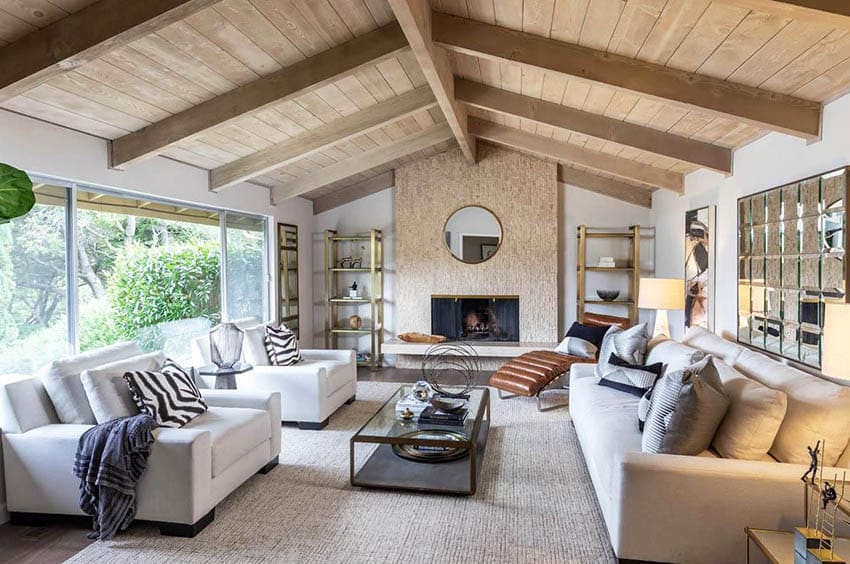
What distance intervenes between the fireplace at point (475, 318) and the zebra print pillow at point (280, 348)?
2500 mm

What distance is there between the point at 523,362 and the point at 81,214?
→ 3.94 metres

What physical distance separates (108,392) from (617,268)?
18.1ft

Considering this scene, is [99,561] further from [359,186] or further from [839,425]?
[359,186]

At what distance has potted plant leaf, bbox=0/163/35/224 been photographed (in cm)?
221

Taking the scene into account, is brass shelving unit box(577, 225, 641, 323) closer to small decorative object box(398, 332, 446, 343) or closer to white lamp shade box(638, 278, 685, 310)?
white lamp shade box(638, 278, 685, 310)

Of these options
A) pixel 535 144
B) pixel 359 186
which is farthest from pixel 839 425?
pixel 359 186

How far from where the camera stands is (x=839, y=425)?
225 cm

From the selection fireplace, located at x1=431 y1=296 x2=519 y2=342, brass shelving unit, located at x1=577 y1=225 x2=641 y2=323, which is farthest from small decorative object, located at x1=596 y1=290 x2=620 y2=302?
fireplace, located at x1=431 y1=296 x2=519 y2=342

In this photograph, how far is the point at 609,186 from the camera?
6668 millimetres

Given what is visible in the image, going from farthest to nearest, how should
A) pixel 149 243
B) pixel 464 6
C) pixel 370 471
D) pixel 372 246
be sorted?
pixel 372 246
pixel 149 243
pixel 370 471
pixel 464 6

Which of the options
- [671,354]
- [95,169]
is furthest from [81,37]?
[671,354]

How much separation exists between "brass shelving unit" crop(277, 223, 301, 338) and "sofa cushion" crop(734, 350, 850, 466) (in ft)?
17.3

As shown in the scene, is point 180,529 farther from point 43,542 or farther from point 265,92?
point 265,92

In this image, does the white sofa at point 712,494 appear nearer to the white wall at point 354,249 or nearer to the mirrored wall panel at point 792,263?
the mirrored wall panel at point 792,263
